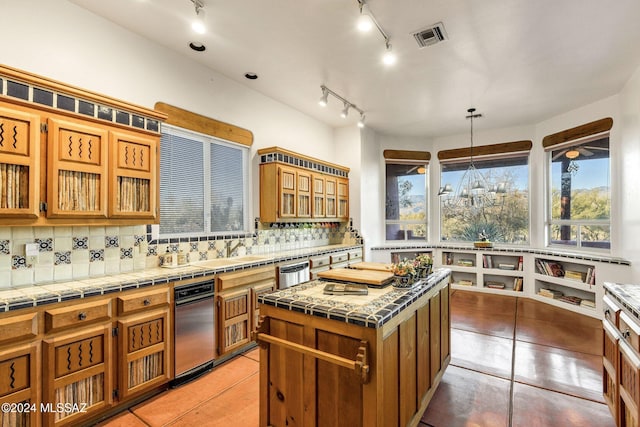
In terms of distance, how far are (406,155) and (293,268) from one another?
388cm

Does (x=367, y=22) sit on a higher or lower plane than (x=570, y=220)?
higher

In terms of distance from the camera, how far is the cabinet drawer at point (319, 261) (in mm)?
4293

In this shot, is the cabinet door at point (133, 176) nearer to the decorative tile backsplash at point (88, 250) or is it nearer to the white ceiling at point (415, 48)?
the decorative tile backsplash at point (88, 250)

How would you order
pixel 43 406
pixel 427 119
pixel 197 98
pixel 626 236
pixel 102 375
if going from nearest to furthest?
pixel 43 406 → pixel 102 375 → pixel 197 98 → pixel 626 236 → pixel 427 119

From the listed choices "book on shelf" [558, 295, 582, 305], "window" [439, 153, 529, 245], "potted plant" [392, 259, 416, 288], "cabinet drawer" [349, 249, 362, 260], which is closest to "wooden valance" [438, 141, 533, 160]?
"window" [439, 153, 529, 245]

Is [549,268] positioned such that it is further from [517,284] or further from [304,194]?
[304,194]

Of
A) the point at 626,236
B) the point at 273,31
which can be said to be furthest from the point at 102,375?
the point at 626,236

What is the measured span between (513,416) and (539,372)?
0.92 meters

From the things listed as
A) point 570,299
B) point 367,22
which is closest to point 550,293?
point 570,299

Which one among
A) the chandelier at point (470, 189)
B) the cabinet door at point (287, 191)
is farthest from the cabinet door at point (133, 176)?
the chandelier at point (470, 189)

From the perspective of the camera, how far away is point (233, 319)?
122 inches

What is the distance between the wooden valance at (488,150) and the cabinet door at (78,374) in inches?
248

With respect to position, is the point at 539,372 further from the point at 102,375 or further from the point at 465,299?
the point at 102,375

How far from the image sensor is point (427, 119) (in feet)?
17.9
